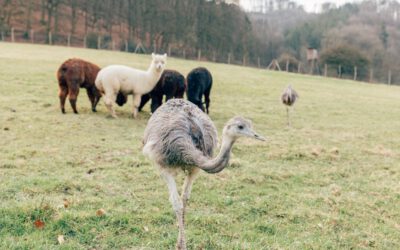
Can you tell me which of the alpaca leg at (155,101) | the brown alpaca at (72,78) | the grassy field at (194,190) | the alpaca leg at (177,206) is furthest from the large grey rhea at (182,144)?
the alpaca leg at (155,101)

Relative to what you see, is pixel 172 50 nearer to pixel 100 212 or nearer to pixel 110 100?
pixel 110 100

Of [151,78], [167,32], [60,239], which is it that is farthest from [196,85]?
[167,32]

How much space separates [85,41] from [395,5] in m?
80.1

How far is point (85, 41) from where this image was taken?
139ft

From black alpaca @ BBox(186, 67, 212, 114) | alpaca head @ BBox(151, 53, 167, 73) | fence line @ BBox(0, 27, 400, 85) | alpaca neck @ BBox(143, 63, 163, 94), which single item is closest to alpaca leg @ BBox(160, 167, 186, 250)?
alpaca head @ BBox(151, 53, 167, 73)

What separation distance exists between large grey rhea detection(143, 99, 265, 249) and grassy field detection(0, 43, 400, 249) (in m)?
0.63

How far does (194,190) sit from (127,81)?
5915 millimetres

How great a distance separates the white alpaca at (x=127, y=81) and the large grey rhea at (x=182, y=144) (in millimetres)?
6426

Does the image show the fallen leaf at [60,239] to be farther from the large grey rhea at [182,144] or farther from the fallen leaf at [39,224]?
the large grey rhea at [182,144]

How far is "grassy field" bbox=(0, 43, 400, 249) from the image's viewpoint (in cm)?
508

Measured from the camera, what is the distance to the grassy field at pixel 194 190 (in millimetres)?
5078

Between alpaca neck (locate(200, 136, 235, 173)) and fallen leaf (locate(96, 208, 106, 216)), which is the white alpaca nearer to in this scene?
fallen leaf (locate(96, 208, 106, 216))

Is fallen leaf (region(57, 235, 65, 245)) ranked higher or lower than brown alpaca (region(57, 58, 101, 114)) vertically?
lower

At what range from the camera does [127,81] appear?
38.7 ft
